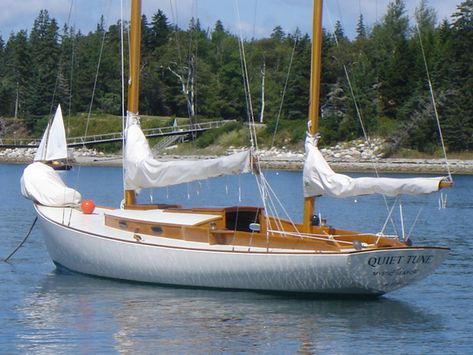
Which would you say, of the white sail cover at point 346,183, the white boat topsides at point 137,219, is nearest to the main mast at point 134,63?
the white boat topsides at point 137,219

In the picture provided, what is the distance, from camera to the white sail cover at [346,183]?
2480cm

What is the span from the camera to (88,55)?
131 metres

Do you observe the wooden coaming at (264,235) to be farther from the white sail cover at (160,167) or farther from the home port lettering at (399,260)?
the white sail cover at (160,167)

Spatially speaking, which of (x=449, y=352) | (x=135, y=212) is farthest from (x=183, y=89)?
(x=449, y=352)

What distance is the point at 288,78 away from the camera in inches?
3706

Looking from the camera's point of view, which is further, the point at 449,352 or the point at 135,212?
the point at 135,212

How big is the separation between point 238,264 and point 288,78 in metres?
68.5

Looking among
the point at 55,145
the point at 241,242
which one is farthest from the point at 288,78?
the point at 241,242

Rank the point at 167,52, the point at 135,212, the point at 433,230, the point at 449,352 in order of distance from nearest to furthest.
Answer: the point at 449,352 → the point at 135,212 → the point at 433,230 → the point at 167,52

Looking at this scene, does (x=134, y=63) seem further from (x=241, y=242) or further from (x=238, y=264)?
(x=238, y=264)

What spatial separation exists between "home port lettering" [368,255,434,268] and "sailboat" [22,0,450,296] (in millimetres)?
27

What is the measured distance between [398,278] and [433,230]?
19252 mm

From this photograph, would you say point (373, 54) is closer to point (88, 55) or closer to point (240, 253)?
point (88, 55)

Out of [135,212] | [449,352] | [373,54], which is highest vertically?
[373,54]
